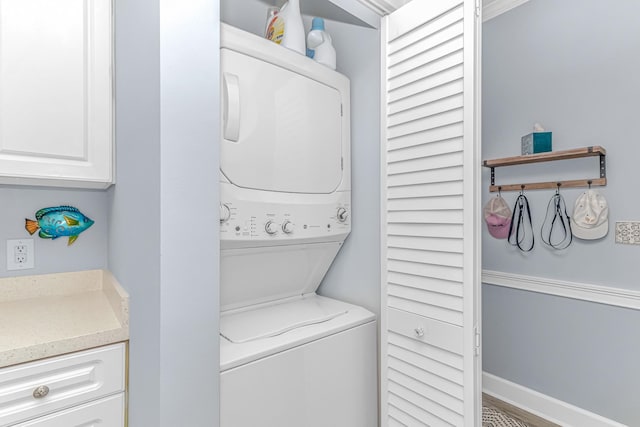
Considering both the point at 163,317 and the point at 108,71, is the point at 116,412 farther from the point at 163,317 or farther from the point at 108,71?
the point at 108,71

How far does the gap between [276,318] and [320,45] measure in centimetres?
127

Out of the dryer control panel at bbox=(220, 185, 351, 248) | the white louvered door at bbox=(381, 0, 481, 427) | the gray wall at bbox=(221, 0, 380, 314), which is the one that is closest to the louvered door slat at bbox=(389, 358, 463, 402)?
the white louvered door at bbox=(381, 0, 481, 427)

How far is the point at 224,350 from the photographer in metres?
1.18

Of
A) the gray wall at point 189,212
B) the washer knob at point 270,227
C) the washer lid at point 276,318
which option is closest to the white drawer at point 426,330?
the washer lid at point 276,318

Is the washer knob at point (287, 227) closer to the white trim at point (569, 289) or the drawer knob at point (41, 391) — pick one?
the drawer knob at point (41, 391)

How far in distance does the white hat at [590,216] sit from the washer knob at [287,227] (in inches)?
69.5

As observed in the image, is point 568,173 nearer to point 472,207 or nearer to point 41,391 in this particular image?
point 472,207

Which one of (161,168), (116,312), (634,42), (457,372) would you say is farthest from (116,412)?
(634,42)

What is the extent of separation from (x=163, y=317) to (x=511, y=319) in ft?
7.74

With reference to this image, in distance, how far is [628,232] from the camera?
1929mm

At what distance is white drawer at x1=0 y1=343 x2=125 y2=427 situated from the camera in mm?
1012

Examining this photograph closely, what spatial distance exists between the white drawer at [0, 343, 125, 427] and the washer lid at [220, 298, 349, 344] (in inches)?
14.9

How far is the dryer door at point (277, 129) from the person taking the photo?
4.12 ft

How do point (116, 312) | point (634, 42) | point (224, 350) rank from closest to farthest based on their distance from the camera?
point (224, 350)
point (116, 312)
point (634, 42)
